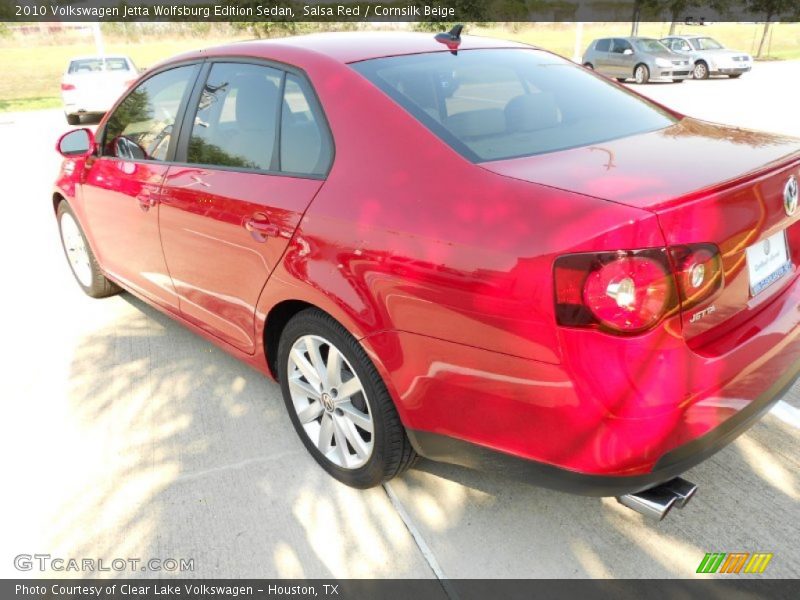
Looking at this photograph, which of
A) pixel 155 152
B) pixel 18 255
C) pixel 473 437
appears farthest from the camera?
pixel 18 255

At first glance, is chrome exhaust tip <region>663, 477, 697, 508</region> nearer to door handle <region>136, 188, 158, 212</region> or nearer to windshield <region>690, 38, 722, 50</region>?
door handle <region>136, 188, 158, 212</region>

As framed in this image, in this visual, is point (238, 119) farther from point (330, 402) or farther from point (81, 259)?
point (81, 259)

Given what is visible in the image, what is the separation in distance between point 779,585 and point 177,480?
2.28 meters

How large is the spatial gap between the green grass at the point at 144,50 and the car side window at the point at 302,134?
46.6 ft

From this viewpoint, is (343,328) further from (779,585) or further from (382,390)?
(779,585)

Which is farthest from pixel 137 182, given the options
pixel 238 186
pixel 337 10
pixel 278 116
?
pixel 337 10

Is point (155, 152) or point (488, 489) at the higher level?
point (155, 152)

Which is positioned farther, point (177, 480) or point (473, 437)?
point (177, 480)

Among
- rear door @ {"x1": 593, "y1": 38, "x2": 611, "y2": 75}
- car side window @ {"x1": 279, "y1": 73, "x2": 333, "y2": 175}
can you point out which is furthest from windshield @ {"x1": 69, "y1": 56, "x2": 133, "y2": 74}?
car side window @ {"x1": 279, "y1": 73, "x2": 333, "y2": 175}

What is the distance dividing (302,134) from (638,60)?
2125 centimetres

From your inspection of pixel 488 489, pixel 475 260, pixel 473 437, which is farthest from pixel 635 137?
pixel 488 489

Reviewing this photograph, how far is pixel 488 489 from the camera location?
2689 mm

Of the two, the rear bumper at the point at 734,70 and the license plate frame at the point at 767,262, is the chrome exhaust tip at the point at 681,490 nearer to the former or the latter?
the license plate frame at the point at 767,262

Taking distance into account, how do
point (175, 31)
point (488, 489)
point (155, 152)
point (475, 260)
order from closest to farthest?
point (475, 260) < point (488, 489) < point (155, 152) < point (175, 31)
